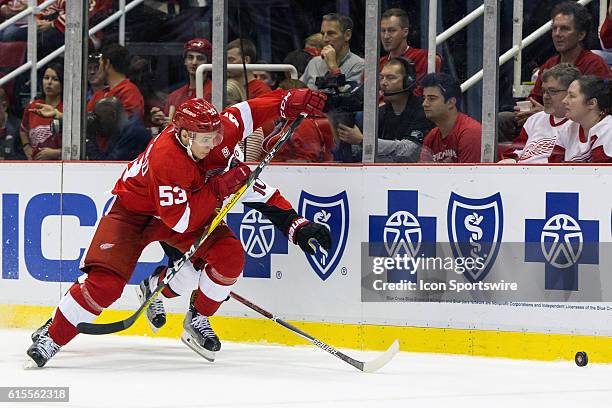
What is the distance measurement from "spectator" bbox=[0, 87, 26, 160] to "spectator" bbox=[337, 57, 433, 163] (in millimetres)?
1844

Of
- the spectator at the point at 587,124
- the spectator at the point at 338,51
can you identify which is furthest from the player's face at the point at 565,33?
the spectator at the point at 338,51

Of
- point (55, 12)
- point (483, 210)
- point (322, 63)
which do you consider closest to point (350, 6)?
point (322, 63)

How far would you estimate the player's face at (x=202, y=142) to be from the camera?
474 centimetres

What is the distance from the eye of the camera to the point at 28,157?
6.04 m

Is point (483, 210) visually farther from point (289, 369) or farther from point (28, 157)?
point (28, 157)

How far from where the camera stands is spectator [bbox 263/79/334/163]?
5.50 m

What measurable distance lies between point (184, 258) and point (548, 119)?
156 centimetres

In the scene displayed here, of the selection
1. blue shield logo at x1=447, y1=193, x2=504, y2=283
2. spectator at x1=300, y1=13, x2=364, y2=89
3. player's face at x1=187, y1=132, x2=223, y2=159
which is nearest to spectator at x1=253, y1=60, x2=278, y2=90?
spectator at x1=300, y1=13, x2=364, y2=89

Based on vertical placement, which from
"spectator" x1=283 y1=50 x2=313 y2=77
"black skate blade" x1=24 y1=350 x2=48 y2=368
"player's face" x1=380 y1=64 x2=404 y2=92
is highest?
"spectator" x1=283 y1=50 x2=313 y2=77

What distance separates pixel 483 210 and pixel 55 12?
2.36 meters

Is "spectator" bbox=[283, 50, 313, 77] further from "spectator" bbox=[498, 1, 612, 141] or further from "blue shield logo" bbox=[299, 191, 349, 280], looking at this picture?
"spectator" bbox=[498, 1, 612, 141]

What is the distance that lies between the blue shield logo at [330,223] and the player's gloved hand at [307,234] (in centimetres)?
21

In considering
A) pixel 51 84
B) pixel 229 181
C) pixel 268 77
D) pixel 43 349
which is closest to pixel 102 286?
pixel 43 349

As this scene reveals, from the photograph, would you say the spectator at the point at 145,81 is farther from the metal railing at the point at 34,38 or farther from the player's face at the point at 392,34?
the player's face at the point at 392,34
